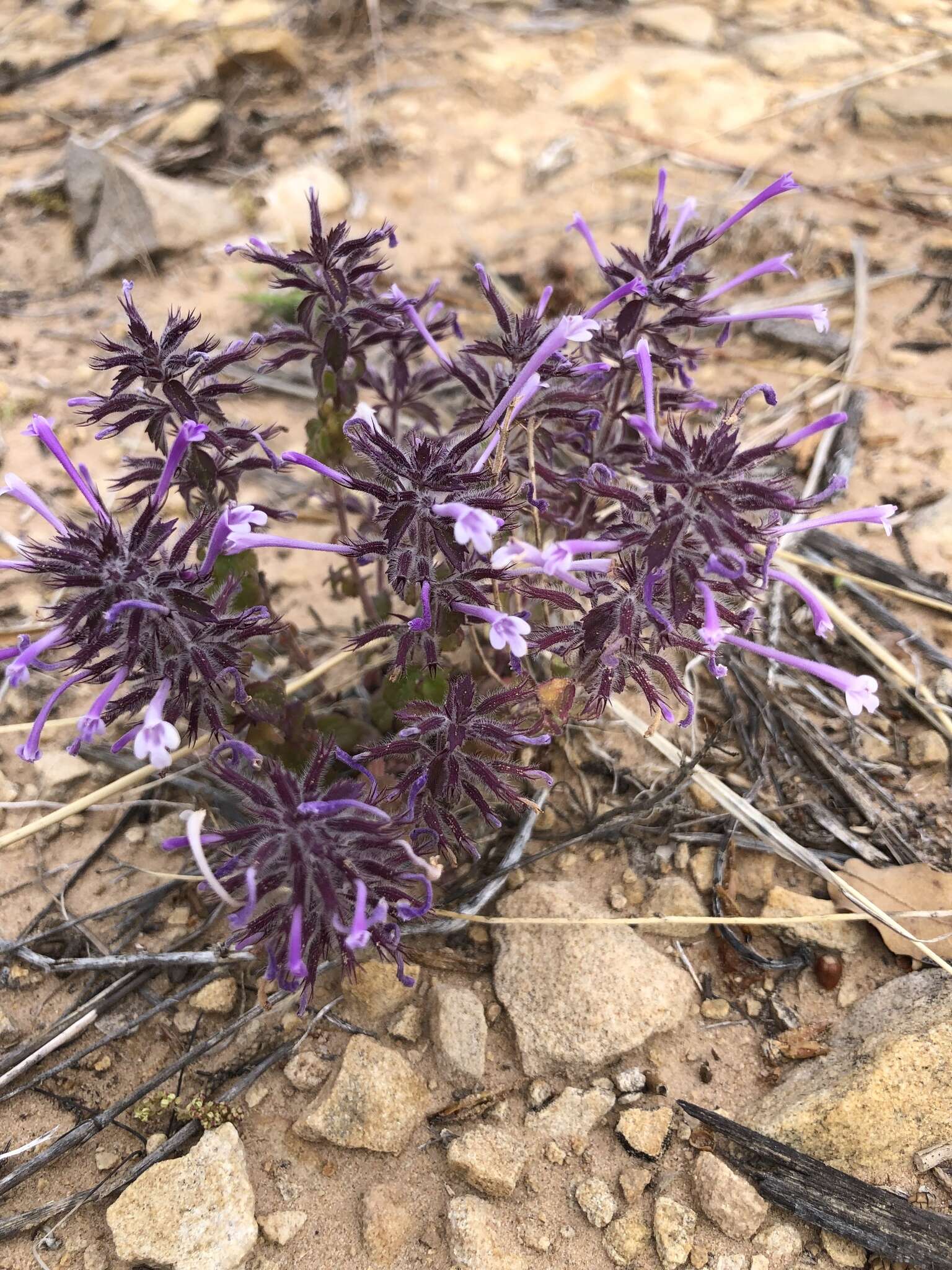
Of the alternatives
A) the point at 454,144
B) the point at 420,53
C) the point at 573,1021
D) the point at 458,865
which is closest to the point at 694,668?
the point at 458,865

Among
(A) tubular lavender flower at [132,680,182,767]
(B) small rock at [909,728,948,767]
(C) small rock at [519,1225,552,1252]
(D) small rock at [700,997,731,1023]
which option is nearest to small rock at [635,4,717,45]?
(B) small rock at [909,728,948,767]

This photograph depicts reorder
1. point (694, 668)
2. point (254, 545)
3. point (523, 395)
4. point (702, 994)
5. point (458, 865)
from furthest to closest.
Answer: point (694, 668), point (458, 865), point (702, 994), point (523, 395), point (254, 545)

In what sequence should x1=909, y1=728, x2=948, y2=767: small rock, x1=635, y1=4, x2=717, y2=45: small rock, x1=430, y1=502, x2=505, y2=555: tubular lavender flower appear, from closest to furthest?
1. x1=430, y1=502, x2=505, y2=555: tubular lavender flower
2. x1=909, y1=728, x2=948, y2=767: small rock
3. x1=635, y1=4, x2=717, y2=45: small rock

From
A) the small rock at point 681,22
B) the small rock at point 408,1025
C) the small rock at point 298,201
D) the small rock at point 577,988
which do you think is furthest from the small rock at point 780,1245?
the small rock at point 681,22

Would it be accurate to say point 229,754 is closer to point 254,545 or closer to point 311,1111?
point 254,545

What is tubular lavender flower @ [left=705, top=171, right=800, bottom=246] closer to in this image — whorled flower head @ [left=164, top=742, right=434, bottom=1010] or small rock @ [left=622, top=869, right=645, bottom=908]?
whorled flower head @ [left=164, top=742, right=434, bottom=1010]

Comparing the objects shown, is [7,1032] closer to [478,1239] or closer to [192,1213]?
[192,1213]

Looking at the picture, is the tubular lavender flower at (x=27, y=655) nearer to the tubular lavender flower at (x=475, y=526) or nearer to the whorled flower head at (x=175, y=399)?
the whorled flower head at (x=175, y=399)
